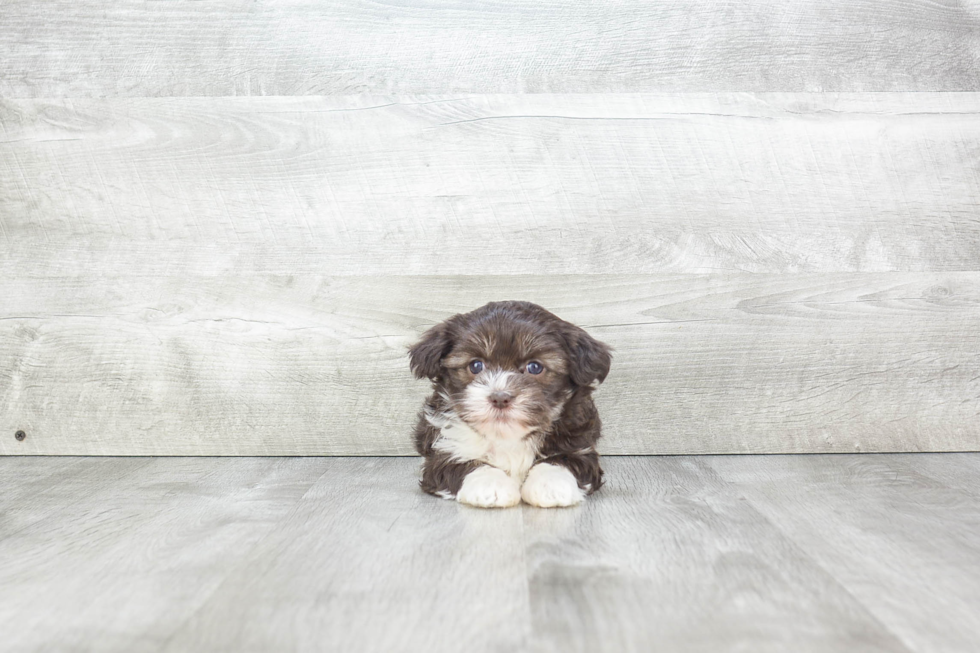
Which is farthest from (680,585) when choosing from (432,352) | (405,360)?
(405,360)

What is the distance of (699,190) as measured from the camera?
2.85m

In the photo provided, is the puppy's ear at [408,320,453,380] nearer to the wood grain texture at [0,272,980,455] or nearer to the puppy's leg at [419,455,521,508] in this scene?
the puppy's leg at [419,455,521,508]

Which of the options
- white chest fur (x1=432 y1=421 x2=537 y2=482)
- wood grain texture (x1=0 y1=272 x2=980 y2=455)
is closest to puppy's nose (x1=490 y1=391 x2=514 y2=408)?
white chest fur (x1=432 y1=421 x2=537 y2=482)

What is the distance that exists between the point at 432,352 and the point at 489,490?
16.7 inches

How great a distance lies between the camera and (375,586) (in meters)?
1.46

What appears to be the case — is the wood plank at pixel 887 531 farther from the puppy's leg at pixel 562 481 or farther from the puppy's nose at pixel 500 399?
the puppy's nose at pixel 500 399

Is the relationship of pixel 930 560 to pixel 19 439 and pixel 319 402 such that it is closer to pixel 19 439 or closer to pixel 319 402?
pixel 319 402

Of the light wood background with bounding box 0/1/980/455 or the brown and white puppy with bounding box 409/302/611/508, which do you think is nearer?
the brown and white puppy with bounding box 409/302/611/508

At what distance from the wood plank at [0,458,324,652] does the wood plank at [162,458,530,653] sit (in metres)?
0.07

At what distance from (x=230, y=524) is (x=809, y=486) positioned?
1.66 metres

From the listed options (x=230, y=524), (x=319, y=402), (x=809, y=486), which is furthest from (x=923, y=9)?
(x=230, y=524)

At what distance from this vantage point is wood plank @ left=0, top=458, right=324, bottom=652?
1.29m

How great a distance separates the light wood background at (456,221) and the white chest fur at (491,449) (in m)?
0.69

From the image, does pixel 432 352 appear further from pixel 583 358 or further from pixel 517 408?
pixel 583 358
